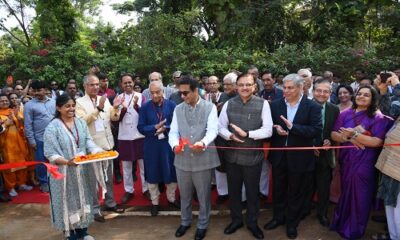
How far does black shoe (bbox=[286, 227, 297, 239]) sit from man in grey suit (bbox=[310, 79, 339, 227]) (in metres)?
0.49

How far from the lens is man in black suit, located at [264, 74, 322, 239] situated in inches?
164

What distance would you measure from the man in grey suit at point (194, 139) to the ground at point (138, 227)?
52cm

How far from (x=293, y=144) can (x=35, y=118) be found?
172 inches

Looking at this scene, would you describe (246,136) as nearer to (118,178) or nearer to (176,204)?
(176,204)

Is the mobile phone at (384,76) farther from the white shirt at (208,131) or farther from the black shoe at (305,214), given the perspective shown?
the white shirt at (208,131)

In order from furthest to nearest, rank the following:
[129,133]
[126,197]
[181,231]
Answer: [126,197], [129,133], [181,231]

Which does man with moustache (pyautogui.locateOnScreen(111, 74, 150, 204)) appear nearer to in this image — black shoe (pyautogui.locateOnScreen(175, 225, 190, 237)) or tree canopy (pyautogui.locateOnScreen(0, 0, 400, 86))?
black shoe (pyautogui.locateOnScreen(175, 225, 190, 237))

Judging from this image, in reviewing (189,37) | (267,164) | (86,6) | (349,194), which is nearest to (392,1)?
(189,37)

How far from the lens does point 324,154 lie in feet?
14.8

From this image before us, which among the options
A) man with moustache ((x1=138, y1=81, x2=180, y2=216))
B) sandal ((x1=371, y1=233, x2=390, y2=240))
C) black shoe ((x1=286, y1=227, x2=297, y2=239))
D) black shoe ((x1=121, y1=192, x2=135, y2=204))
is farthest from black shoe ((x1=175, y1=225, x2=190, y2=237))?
sandal ((x1=371, y1=233, x2=390, y2=240))

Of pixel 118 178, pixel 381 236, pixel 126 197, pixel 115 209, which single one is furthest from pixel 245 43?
pixel 381 236

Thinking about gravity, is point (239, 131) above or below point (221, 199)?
above

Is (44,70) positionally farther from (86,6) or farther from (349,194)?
(86,6)

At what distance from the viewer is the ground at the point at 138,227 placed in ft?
14.8
